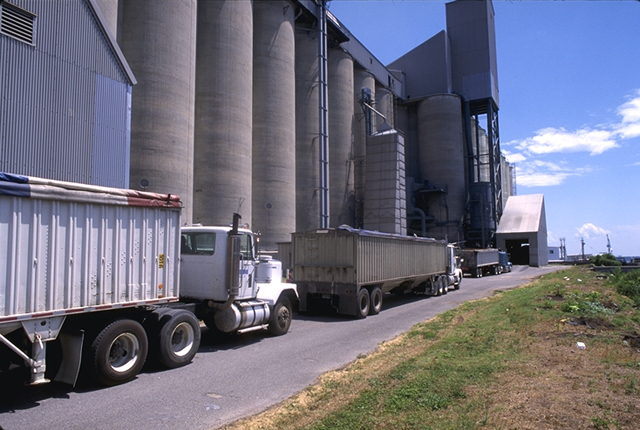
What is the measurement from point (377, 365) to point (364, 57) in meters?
48.0

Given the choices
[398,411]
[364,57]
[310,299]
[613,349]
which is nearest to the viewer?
[398,411]

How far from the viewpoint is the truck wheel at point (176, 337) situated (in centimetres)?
837

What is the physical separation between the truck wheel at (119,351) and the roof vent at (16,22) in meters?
10.5

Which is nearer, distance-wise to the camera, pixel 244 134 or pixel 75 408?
pixel 75 408

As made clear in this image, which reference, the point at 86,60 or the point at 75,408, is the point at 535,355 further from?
the point at 86,60

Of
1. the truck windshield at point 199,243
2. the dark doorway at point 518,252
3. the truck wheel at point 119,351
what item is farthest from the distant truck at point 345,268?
the dark doorway at point 518,252

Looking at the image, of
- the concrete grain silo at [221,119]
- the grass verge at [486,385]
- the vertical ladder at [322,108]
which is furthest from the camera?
the vertical ladder at [322,108]

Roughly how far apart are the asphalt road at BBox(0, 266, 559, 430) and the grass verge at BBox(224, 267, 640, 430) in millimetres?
547

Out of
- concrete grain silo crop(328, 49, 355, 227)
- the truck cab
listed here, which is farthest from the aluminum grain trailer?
concrete grain silo crop(328, 49, 355, 227)

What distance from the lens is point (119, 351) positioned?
776 cm

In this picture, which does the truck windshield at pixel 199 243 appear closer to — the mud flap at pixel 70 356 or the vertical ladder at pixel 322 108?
the mud flap at pixel 70 356

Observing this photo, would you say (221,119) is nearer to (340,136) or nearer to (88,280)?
(340,136)

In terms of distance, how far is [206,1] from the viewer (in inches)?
1125

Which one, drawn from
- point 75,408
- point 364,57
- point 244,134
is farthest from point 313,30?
point 75,408
